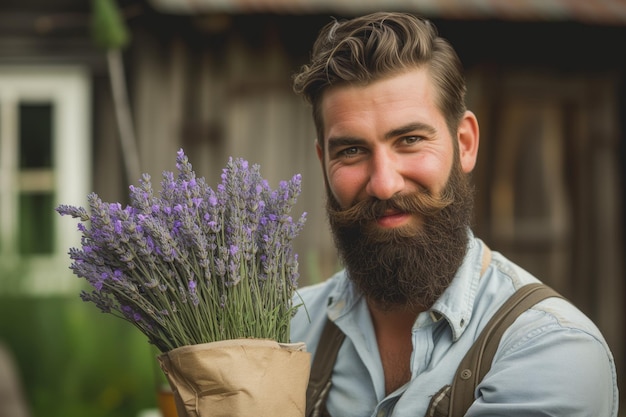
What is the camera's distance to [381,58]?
8.21 feet

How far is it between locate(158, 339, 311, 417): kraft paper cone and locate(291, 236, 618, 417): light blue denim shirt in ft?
0.74

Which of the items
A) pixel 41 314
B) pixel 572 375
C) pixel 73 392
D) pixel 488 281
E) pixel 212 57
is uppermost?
pixel 212 57

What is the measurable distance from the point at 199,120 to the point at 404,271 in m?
5.10

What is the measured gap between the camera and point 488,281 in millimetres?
2551

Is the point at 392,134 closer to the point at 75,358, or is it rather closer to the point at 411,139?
the point at 411,139

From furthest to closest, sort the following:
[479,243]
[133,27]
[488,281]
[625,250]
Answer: [625,250] < [133,27] < [479,243] < [488,281]

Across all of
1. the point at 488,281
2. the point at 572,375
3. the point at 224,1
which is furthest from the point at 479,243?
the point at 224,1

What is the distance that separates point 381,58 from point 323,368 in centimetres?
93

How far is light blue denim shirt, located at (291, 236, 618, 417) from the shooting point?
2.15 meters

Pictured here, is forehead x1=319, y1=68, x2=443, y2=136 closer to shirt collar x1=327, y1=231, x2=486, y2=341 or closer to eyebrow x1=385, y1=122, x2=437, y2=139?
eyebrow x1=385, y1=122, x2=437, y2=139

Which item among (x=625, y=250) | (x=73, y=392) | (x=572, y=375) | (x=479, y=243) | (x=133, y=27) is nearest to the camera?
(x=572, y=375)

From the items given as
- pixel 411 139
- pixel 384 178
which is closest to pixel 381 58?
pixel 411 139

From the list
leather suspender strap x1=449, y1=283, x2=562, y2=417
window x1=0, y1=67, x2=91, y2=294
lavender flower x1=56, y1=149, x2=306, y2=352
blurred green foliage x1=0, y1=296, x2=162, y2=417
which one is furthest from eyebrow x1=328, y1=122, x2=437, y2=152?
window x1=0, y1=67, x2=91, y2=294

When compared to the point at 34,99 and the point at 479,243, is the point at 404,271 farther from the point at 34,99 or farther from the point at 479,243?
the point at 34,99
